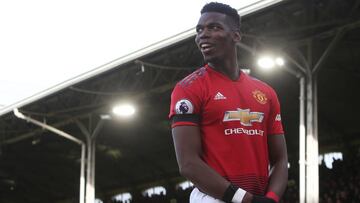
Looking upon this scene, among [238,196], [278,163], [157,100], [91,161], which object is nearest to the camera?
[238,196]

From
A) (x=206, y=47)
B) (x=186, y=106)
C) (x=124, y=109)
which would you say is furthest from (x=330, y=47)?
(x=186, y=106)

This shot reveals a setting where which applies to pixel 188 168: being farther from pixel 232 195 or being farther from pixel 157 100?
pixel 157 100

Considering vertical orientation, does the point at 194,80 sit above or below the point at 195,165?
above

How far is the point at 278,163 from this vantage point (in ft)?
9.80

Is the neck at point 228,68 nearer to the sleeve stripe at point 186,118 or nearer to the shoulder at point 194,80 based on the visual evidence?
the shoulder at point 194,80

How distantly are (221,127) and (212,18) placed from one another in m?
0.46

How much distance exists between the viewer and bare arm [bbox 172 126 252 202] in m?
2.67

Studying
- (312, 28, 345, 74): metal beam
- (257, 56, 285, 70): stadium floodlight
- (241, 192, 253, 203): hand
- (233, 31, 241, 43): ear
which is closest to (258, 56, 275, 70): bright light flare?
(257, 56, 285, 70): stadium floodlight

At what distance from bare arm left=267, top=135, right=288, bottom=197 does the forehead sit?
1.84 ft

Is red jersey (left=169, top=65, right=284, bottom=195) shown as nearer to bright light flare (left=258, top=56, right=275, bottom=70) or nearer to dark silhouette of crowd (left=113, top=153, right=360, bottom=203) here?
bright light flare (left=258, top=56, right=275, bottom=70)

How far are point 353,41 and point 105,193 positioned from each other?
19986mm

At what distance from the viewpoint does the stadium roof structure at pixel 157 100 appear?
12695 mm

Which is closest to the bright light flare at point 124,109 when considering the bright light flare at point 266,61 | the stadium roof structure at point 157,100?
the stadium roof structure at point 157,100

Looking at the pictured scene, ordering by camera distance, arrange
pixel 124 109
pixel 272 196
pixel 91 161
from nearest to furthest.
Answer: pixel 272 196
pixel 124 109
pixel 91 161
